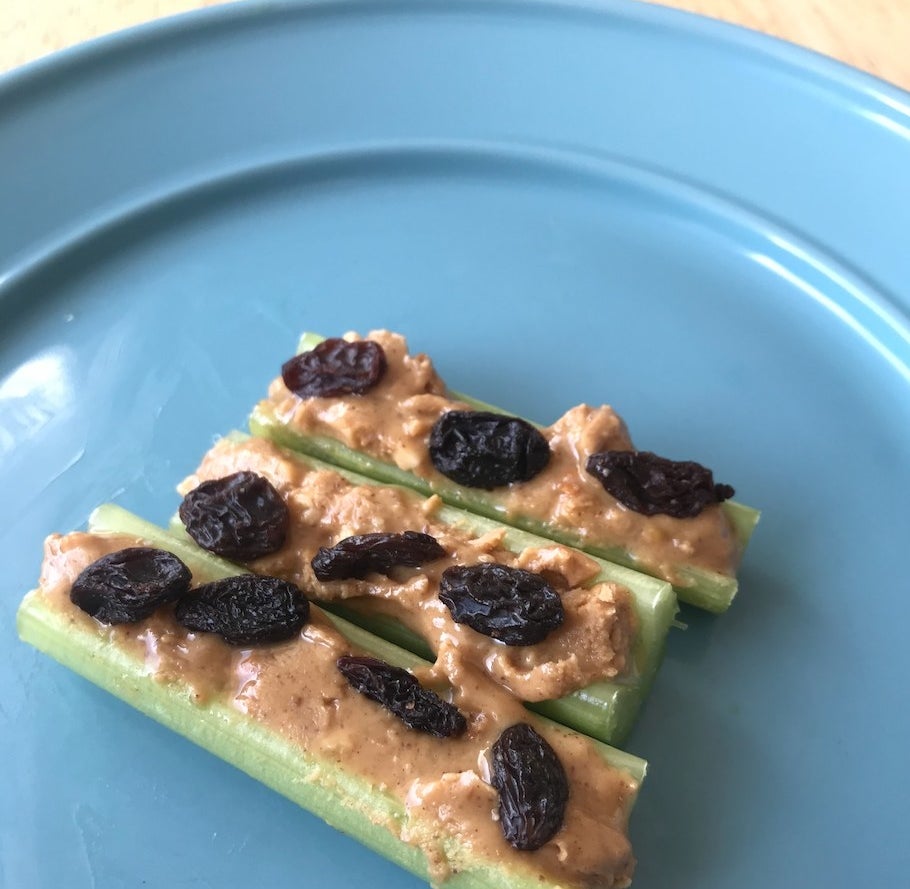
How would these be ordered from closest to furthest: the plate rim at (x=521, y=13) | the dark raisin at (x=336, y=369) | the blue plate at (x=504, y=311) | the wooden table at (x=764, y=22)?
1. the blue plate at (x=504, y=311)
2. the dark raisin at (x=336, y=369)
3. the plate rim at (x=521, y=13)
4. the wooden table at (x=764, y=22)

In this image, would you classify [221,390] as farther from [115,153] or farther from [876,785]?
[876,785]

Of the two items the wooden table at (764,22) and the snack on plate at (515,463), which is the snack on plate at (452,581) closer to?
the snack on plate at (515,463)

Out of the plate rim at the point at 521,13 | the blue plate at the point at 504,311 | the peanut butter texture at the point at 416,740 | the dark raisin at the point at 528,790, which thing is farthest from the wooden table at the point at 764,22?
the dark raisin at the point at 528,790

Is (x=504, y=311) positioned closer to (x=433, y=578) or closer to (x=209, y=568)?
(x=433, y=578)

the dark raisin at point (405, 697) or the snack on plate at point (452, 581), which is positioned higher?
the snack on plate at point (452, 581)

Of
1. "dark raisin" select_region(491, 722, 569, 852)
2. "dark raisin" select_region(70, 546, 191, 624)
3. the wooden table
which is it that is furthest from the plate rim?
"dark raisin" select_region(491, 722, 569, 852)

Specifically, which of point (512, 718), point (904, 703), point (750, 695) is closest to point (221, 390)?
point (512, 718)

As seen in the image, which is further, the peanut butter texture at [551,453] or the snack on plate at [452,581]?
the peanut butter texture at [551,453]
